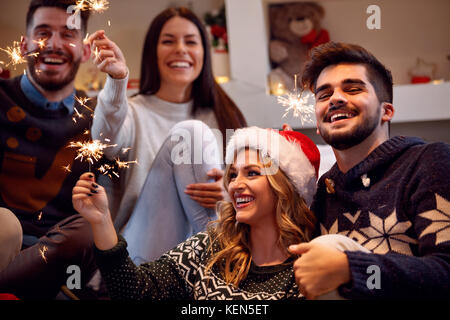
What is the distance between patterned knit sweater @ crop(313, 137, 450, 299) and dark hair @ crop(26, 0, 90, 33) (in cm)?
80

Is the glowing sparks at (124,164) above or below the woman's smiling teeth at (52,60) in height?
Answer: below

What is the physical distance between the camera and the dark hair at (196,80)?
1688mm

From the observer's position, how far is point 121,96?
1.36 meters

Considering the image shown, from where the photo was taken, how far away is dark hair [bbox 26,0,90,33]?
4.41ft

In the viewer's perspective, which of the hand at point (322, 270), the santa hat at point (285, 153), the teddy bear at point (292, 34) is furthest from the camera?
the teddy bear at point (292, 34)

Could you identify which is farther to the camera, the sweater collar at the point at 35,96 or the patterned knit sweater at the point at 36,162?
the sweater collar at the point at 35,96

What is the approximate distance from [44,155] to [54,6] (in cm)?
42

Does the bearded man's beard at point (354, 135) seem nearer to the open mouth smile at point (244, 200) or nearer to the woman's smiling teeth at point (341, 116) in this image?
the woman's smiling teeth at point (341, 116)

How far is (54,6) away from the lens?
1.35 meters

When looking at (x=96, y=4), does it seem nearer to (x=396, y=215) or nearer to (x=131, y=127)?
(x=131, y=127)

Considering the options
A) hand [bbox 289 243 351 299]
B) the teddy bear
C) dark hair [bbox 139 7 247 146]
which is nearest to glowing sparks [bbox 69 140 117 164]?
dark hair [bbox 139 7 247 146]

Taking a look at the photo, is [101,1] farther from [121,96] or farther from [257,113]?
[257,113]

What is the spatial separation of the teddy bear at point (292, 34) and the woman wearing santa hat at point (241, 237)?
1.44 meters

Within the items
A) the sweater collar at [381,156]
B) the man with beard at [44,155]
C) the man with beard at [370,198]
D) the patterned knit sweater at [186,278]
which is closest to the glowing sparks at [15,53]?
the man with beard at [44,155]
